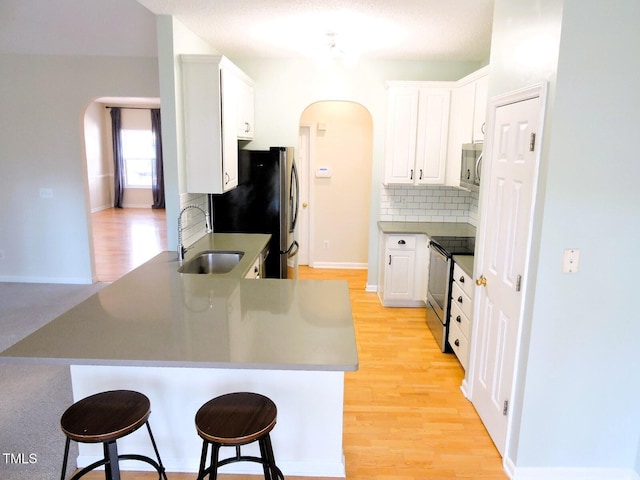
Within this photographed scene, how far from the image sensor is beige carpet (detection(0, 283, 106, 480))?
7.68 feet

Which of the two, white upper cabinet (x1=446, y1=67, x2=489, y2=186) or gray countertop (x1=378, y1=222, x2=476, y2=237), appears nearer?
white upper cabinet (x1=446, y1=67, x2=489, y2=186)

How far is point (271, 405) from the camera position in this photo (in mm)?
1826

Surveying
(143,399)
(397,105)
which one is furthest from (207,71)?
(143,399)

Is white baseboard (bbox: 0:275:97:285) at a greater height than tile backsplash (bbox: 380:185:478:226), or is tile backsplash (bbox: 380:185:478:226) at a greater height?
tile backsplash (bbox: 380:185:478:226)

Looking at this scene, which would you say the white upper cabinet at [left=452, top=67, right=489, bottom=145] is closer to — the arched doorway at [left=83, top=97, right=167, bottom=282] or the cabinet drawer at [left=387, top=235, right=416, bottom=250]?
the cabinet drawer at [left=387, top=235, right=416, bottom=250]

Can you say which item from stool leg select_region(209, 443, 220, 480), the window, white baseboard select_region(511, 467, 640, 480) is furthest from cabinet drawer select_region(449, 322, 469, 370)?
the window

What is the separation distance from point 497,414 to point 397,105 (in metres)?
3.13

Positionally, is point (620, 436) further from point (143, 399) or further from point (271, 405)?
point (143, 399)

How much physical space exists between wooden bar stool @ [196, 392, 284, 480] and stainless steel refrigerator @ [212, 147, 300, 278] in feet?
7.90

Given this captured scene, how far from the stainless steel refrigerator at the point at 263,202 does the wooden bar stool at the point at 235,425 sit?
2.41m

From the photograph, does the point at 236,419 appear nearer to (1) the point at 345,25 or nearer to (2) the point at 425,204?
(1) the point at 345,25

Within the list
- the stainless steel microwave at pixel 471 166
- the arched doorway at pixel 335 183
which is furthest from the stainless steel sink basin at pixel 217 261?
the arched doorway at pixel 335 183

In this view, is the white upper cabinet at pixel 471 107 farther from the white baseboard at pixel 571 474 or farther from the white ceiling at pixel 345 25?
the white baseboard at pixel 571 474

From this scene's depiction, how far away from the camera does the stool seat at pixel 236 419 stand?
1.64 meters
